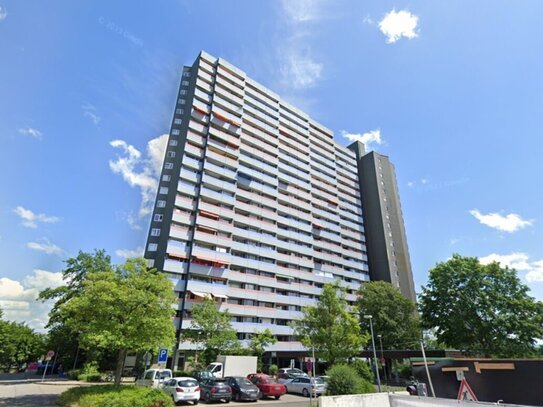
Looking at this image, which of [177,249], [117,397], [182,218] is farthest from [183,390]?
[182,218]

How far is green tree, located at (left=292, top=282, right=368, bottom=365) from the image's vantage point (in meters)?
29.8

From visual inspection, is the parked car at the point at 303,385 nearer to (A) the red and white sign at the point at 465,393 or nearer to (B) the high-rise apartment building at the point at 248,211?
(B) the high-rise apartment building at the point at 248,211

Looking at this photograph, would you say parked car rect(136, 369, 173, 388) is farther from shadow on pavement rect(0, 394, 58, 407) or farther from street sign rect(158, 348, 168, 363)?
street sign rect(158, 348, 168, 363)

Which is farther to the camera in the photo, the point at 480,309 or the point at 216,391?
the point at 480,309

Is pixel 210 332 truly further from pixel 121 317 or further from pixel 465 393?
pixel 465 393

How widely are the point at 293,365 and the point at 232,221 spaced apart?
24.3m

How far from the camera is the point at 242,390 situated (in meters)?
20.8

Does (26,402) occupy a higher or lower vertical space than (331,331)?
lower

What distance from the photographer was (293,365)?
4719 cm

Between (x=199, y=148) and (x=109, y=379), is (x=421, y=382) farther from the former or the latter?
(x=199, y=148)

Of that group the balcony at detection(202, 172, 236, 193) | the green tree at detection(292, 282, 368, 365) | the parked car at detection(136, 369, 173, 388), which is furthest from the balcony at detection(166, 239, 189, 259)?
the green tree at detection(292, 282, 368, 365)

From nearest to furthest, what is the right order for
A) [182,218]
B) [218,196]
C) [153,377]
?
1. [153,377]
2. [182,218]
3. [218,196]

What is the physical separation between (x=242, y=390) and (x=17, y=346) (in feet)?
199

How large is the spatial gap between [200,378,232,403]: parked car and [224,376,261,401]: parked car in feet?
2.11
